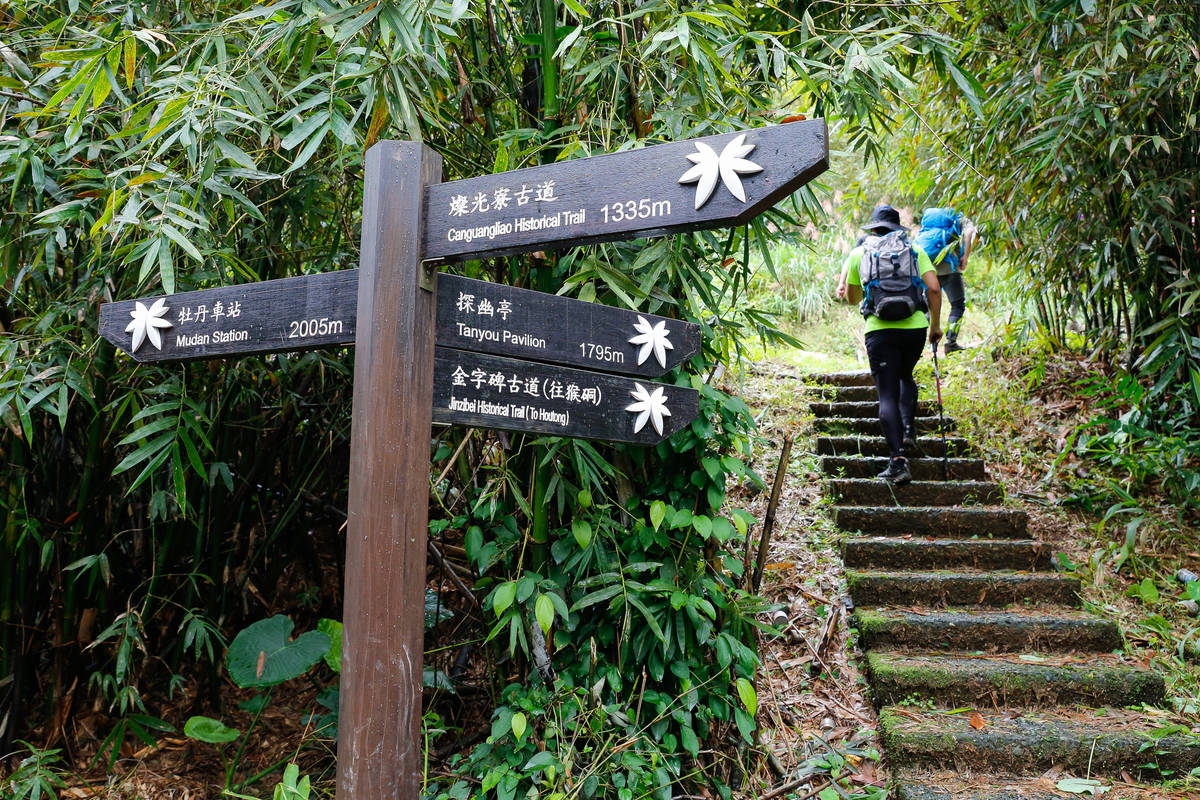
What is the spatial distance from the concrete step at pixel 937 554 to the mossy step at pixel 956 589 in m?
0.16

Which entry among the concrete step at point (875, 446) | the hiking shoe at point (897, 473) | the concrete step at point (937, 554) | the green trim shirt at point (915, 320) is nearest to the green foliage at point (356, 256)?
the concrete step at point (937, 554)

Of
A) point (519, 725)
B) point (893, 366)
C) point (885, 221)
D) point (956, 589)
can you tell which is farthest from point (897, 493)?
point (519, 725)

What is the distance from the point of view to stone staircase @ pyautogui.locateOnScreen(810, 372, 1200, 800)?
3.07 metres

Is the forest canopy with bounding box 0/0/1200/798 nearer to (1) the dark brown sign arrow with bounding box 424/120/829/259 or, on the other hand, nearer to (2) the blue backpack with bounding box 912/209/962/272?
(1) the dark brown sign arrow with bounding box 424/120/829/259

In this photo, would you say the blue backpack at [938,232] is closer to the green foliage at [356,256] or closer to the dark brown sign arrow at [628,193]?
the green foliage at [356,256]

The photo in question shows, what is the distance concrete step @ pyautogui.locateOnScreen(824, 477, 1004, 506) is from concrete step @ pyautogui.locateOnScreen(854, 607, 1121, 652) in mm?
1162

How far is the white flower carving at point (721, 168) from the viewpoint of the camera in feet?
5.08

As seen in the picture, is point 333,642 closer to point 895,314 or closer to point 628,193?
point 628,193

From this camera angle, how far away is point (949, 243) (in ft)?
18.8

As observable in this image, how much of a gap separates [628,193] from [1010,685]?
9.74 feet

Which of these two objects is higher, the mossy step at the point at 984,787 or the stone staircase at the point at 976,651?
the stone staircase at the point at 976,651

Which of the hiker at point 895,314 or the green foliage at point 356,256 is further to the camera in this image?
the hiker at point 895,314

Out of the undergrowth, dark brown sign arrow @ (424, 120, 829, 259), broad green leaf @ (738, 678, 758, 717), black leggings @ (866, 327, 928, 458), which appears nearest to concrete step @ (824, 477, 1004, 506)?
black leggings @ (866, 327, 928, 458)

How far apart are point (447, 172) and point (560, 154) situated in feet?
2.13
